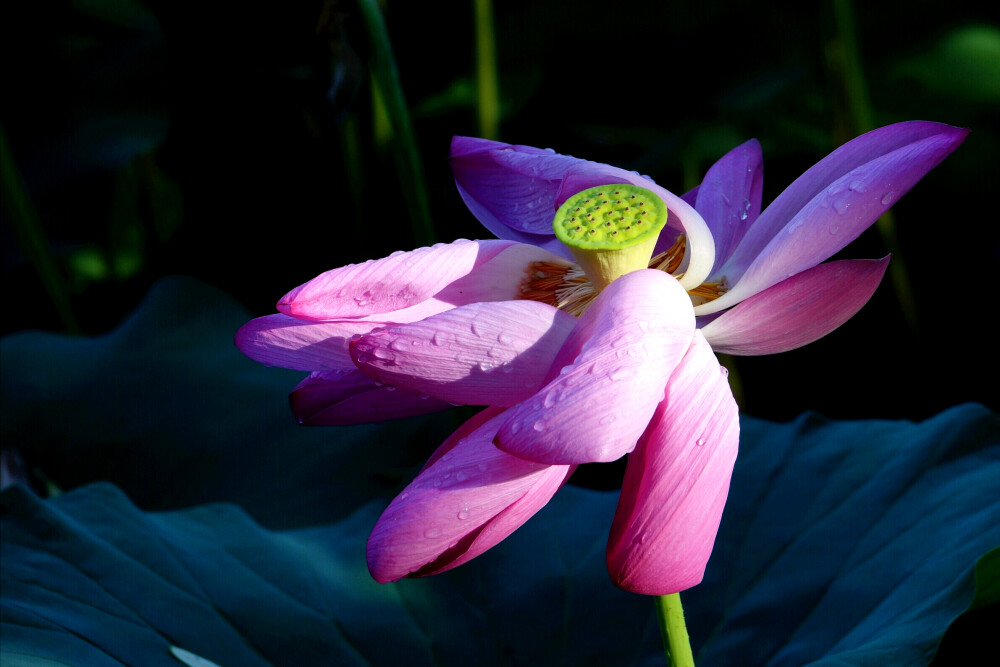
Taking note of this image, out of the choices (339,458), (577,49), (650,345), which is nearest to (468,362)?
(650,345)

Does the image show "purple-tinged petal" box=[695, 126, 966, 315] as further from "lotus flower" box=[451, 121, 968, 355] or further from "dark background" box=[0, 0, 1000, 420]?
"dark background" box=[0, 0, 1000, 420]

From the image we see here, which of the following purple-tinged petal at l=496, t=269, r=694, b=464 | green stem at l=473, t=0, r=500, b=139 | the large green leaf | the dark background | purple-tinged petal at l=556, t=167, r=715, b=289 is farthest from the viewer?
the dark background

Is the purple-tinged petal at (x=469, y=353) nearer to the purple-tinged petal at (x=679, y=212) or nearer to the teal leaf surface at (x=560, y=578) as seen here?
the purple-tinged petal at (x=679, y=212)

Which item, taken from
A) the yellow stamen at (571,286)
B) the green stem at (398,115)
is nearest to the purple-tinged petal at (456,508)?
the yellow stamen at (571,286)

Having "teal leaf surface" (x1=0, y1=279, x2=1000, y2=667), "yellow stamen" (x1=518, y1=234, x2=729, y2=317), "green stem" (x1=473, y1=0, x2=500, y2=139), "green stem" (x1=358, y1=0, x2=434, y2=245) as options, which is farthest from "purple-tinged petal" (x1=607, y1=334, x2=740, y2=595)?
"green stem" (x1=473, y1=0, x2=500, y2=139)

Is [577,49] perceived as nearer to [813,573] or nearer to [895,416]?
[895,416]

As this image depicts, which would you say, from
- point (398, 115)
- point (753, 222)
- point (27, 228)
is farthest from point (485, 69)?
point (753, 222)
